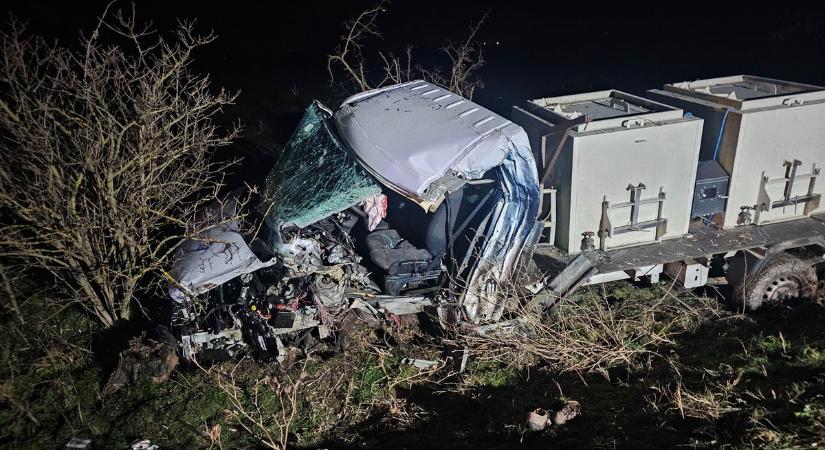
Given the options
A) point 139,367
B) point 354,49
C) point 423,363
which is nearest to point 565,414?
point 423,363

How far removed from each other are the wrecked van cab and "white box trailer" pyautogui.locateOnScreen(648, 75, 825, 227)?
2.29 m

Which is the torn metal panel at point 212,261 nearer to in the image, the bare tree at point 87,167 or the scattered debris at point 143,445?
the bare tree at point 87,167

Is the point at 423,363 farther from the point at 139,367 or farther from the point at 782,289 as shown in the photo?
the point at 782,289

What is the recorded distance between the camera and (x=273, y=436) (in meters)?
5.38

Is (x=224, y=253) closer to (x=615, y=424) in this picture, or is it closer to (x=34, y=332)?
(x=34, y=332)

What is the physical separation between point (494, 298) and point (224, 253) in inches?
107

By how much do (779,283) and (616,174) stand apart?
7.44 ft

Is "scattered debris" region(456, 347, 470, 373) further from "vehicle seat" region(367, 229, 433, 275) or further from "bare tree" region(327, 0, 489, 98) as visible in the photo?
"bare tree" region(327, 0, 489, 98)

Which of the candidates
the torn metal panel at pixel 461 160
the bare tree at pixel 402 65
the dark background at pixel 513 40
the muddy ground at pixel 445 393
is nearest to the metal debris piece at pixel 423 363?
the muddy ground at pixel 445 393

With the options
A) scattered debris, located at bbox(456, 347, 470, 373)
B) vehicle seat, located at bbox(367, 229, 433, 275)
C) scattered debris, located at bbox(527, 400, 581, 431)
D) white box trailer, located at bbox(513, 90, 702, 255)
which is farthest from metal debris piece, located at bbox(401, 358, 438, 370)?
white box trailer, located at bbox(513, 90, 702, 255)

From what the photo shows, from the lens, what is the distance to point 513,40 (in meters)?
19.6

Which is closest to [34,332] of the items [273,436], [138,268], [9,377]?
[9,377]

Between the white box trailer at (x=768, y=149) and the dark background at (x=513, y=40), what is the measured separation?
6799 millimetres

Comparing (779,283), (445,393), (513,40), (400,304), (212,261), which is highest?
(212,261)
